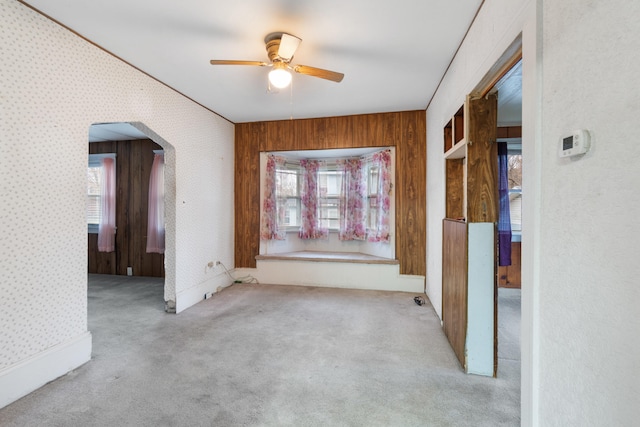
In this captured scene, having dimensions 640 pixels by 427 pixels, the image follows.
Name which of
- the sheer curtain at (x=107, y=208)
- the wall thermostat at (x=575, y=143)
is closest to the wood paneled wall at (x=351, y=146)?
the sheer curtain at (x=107, y=208)

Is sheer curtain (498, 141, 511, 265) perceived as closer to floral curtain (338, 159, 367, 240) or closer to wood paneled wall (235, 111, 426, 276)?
wood paneled wall (235, 111, 426, 276)

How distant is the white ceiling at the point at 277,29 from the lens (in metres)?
1.95

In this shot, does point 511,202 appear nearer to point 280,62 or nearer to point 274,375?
point 280,62

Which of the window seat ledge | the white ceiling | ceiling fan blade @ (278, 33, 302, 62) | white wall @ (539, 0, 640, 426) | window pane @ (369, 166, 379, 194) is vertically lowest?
the window seat ledge

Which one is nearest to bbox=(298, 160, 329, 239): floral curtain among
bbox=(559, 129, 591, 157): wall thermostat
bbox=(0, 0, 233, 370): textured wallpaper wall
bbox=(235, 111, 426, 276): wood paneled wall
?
bbox=(235, 111, 426, 276): wood paneled wall

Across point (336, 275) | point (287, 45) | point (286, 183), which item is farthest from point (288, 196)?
point (287, 45)

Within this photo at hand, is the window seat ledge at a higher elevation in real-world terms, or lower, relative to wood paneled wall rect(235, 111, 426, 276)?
lower

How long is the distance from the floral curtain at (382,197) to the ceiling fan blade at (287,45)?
2.40m

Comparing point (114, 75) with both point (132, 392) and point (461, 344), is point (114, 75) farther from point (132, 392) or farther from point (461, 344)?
point (461, 344)

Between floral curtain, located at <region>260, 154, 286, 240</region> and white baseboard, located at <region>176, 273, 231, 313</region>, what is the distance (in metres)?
0.87

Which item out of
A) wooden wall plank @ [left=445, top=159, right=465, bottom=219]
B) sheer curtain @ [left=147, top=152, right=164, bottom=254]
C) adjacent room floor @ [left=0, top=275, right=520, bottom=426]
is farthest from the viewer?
sheer curtain @ [left=147, top=152, right=164, bottom=254]

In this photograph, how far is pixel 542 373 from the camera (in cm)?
120

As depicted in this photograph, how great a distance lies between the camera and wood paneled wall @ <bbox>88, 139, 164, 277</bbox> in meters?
5.11

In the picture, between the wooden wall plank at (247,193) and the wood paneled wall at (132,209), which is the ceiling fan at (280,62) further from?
the wood paneled wall at (132,209)
